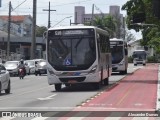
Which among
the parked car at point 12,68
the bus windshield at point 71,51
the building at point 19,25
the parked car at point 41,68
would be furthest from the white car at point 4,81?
the building at point 19,25

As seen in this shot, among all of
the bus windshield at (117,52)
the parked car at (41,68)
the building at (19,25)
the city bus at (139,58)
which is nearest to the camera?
the bus windshield at (117,52)

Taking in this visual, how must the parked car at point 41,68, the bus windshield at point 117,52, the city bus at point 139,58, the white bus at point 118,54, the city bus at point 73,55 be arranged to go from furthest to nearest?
the city bus at point 139,58
the parked car at point 41,68
the bus windshield at point 117,52
the white bus at point 118,54
the city bus at point 73,55

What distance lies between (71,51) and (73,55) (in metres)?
0.23

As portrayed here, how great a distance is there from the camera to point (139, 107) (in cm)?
1741

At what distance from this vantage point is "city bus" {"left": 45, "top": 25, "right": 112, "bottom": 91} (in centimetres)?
2622

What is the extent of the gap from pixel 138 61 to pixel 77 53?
66.1 meters

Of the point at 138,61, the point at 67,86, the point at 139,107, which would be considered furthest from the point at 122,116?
the point at 138,61

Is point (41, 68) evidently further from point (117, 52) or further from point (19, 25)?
point (19, 25)

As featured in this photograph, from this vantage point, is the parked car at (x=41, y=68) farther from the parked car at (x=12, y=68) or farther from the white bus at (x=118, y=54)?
the white bus at (x=118, y=54)

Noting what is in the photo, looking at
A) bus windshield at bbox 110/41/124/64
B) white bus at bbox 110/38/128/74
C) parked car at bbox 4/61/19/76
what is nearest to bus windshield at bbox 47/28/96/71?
white bus at bbox 110/38/128/74

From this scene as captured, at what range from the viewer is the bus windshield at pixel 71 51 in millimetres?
26266

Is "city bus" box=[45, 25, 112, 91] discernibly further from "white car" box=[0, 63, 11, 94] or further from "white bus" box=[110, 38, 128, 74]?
"white bus" box=[110, 38, 128, 74]

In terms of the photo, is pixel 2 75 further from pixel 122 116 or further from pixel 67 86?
pixel 122 116

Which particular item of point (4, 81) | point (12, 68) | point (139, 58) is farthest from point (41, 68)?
point (139, 58)
